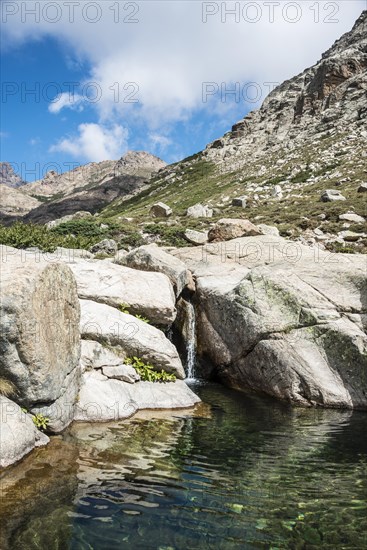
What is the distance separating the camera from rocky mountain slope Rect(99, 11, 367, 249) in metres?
60.5

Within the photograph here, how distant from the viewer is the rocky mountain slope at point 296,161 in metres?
60.5

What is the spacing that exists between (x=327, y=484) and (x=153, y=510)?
368 centimetres

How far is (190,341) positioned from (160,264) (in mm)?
3932

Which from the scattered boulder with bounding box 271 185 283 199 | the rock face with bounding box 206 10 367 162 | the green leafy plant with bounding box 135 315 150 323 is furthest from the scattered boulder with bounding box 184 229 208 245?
the rock face with bounding box 206 10 367 162

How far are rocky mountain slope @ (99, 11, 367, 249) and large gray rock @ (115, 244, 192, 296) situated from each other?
25.5 meters

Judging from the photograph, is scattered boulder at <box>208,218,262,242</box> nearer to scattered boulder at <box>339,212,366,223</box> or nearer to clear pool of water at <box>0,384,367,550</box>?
clear pool of water at <box>0,384,367,550</box>

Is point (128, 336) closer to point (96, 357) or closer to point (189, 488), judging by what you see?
point (96, 357)

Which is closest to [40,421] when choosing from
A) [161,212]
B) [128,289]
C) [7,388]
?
[7,388]

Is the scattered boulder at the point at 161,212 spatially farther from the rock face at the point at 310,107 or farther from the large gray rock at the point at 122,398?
the large gray rock at the point at 122,398

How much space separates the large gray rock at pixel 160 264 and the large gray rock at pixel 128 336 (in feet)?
13.9

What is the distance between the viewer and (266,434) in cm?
1183

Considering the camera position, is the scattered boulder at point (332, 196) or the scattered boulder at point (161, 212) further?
the scattered boulder at point (161, 212)

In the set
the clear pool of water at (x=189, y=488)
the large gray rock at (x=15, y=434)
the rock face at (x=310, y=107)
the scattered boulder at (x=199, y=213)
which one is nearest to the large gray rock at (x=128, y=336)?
the clear pool of water at (x=189, y=488)

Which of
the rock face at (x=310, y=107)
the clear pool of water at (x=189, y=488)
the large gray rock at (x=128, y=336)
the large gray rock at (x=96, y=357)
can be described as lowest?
the clear pool of water at (x=189, y=488)
